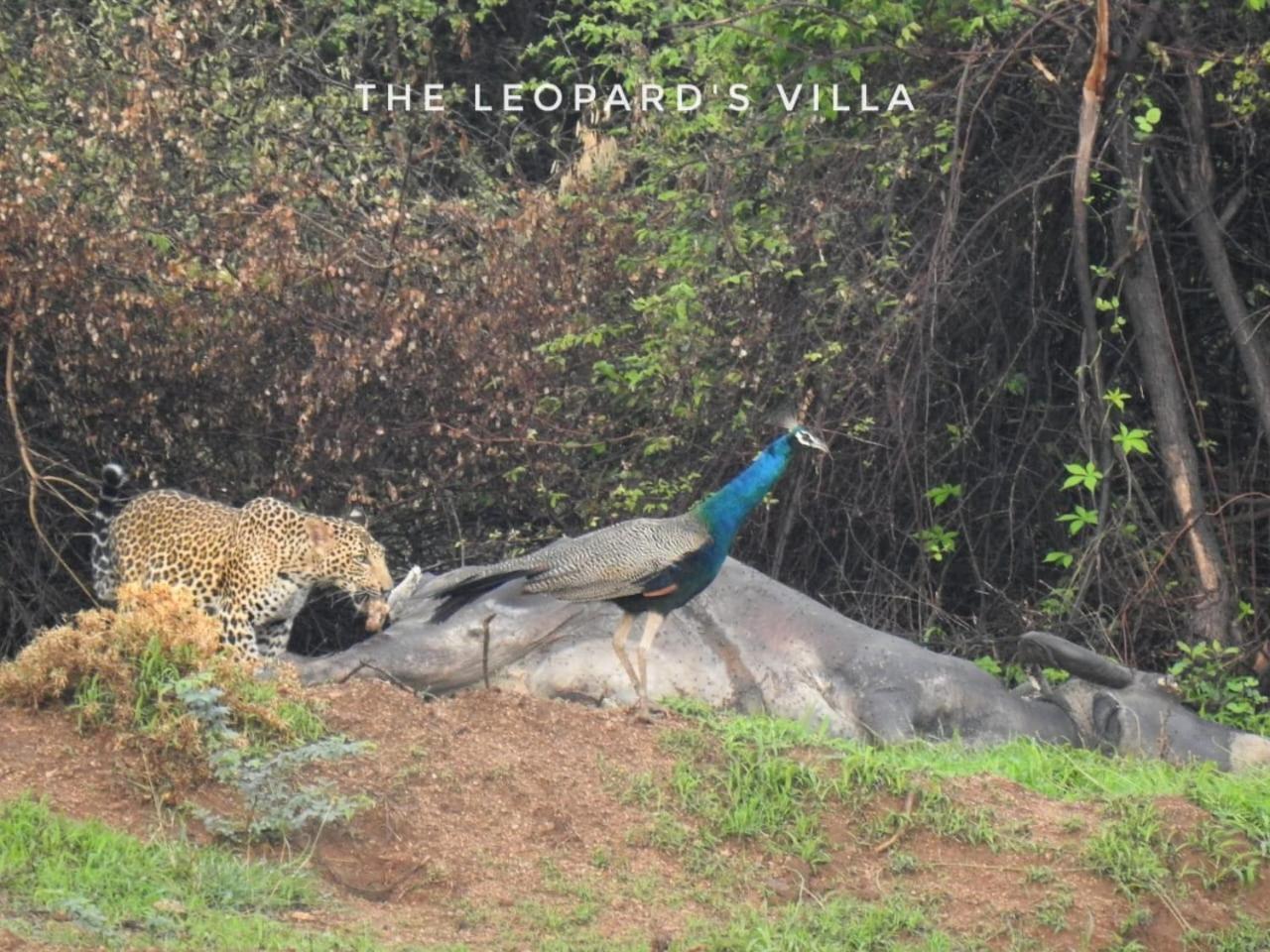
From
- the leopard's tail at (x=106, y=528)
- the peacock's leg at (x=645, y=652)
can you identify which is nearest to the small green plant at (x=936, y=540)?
the peacock's leg at (x=645, y=652)

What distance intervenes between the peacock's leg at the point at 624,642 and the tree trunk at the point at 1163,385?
3.56 m

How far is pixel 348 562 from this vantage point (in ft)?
31.5

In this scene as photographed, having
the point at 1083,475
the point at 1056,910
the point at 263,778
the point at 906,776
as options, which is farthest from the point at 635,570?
the point at 1083,475

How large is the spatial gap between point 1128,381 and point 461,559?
3.75 meters

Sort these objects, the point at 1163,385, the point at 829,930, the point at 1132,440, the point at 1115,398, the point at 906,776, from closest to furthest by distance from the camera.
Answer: the point at 829,930, the point at 906,776, the point at 1115,398, the point at 1132,440, the point at 1163,385

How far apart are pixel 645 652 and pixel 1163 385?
153 inches

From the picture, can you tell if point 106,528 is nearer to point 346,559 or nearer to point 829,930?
point 346,559

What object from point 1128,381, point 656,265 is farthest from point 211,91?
point 1128,381

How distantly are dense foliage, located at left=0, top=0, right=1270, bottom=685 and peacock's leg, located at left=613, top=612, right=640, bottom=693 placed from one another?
2662 mm

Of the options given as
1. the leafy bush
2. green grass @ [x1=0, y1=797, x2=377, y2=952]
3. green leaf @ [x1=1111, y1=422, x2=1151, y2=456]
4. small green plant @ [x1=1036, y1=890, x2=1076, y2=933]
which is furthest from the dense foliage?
green grass @ [x1=0, y1=797, x2=377, y2=952]

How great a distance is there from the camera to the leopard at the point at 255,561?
9.60 meters

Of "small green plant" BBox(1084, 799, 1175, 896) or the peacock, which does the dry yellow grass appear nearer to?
the peacock

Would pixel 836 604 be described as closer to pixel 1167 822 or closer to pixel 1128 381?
pixel 1128 381

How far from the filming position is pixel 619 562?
7.67 metres
